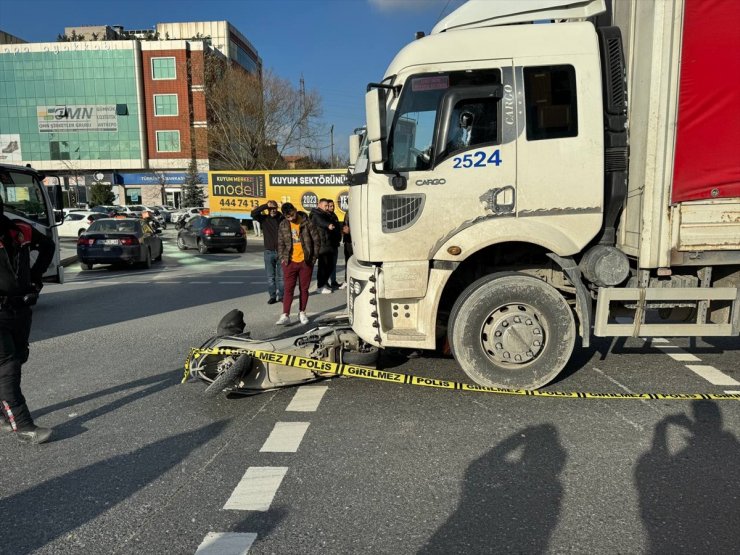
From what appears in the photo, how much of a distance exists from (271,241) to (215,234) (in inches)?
498

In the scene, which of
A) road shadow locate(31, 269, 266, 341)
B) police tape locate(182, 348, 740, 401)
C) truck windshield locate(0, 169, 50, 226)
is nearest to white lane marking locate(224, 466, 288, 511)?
police tape locate(182, 348, 740, 401)

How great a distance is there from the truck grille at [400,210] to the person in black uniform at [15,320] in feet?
9.05

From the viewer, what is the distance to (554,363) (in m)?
4.69

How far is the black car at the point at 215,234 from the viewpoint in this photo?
70.2 ft

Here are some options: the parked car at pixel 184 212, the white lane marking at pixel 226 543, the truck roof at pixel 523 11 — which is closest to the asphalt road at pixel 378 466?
the white lane marking at pixel 226 543

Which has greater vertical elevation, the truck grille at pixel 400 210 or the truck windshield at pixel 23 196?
the truck windshield at pixel 23 196

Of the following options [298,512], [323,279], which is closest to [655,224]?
[298,512]

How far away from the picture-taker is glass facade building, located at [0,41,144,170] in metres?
63.0

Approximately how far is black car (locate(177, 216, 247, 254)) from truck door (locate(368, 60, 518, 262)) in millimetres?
18005

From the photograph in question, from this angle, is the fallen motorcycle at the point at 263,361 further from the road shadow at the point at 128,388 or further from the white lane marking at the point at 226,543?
the white lane marking at the point at 226,543

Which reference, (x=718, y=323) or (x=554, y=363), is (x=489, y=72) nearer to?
(x=554, y=363)

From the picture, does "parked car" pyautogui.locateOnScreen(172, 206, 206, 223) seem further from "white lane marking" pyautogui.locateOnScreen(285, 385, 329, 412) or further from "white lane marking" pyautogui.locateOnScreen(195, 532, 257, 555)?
"white lane marking" pyautogui.locateOnScreen(195, 532, 257, 555)

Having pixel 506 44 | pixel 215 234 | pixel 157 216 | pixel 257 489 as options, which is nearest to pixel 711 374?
pixel 506 44

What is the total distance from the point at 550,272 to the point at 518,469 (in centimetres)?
218
